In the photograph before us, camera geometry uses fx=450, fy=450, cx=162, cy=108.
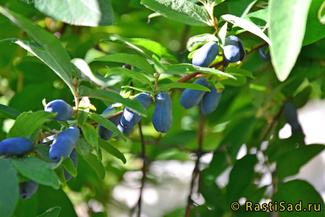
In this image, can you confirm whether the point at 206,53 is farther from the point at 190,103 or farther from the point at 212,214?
the point at 212,214

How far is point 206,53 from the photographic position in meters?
0.66

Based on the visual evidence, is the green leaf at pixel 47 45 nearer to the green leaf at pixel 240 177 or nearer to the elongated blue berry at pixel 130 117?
the elongated blue berry at pixel 130 117

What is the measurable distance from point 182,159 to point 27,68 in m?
0.68

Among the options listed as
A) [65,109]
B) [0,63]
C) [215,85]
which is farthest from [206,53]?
[0,63]

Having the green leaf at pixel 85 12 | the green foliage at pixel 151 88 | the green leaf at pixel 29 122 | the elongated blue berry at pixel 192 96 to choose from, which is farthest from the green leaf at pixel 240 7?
the green leaf at pixel 29 122

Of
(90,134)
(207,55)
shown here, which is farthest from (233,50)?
(90,134)

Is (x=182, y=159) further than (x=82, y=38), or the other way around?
(x=182, y=159)


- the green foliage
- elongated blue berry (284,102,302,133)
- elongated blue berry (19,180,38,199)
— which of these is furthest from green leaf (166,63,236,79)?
elongated blue berry (284,102,302,133)

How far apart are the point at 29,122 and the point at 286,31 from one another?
1.12 feet

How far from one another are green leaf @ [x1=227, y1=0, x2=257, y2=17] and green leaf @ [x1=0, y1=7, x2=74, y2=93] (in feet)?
1.00

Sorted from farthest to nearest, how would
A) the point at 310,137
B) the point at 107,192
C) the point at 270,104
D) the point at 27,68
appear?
the point at 310,137 → the point at 107,192 → the point at 270,104 → the point at 27,68

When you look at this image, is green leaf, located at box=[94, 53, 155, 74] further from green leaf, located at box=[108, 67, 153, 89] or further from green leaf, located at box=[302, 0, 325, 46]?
green leaf, located at box=[302, 0, 325, 46]

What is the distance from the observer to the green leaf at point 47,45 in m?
0.49

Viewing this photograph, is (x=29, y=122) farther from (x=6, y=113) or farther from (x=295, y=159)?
(x=295, y=159)
